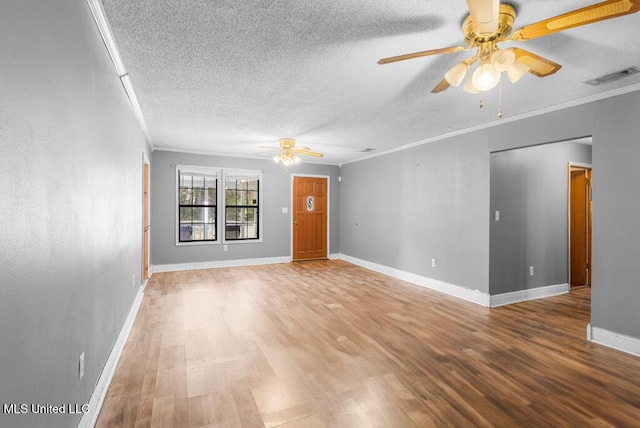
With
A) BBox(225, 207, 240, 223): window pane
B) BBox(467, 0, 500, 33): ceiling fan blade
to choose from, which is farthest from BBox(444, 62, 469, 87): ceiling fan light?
BBox(225, 207, 240, 223): window pane

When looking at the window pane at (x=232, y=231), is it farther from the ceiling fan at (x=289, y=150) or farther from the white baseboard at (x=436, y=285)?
the white baseboard at (x=436, y=285)

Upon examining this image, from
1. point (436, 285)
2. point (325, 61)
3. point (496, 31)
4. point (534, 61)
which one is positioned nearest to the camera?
point (496, 31)

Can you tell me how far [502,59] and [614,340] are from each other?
3097mm

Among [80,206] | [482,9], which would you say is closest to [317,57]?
[482,9]

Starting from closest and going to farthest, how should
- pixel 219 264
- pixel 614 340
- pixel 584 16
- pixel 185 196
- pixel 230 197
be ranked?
pixel 584 16 < pixel 614 340 < pixel 185 196 < pixel 219 264 < pixel 230 197

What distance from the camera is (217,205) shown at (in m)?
6.78

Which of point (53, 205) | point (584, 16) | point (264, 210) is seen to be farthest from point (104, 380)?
point (264, 210)

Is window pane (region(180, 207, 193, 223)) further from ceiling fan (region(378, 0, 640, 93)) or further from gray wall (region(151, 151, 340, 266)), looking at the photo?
ceiling fan (region(378, 0, 640, 93))

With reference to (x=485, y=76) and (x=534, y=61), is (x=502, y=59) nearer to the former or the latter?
(x=485, y=76)

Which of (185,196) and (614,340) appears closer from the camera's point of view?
(614,340)

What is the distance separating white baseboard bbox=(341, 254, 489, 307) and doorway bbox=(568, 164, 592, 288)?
2263 millimetres

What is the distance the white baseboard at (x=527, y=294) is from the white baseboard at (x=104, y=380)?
4412 millimetres

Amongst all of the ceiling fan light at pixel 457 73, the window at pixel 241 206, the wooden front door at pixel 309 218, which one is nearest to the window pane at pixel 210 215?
the window at pixel 241 206

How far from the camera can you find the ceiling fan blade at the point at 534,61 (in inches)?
73.0
